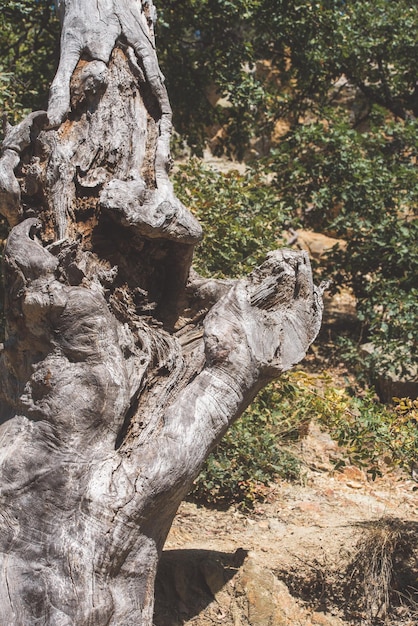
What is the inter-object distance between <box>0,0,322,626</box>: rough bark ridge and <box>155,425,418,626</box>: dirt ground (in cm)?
82

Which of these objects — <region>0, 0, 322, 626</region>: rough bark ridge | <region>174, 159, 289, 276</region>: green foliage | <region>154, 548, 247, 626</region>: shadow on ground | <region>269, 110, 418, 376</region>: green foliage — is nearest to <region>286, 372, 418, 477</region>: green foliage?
<region>154, 548, 247, 626</region>: shadow on ground

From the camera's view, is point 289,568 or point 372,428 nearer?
point 289,568

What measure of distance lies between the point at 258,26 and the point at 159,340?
6.28 meters

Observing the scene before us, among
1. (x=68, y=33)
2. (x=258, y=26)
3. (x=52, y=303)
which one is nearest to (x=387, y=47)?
(x=258, y=26)

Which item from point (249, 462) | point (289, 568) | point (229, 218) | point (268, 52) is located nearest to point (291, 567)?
point (289, 568)

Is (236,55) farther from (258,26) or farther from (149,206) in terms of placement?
(149,206)

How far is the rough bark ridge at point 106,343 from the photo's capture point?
2629 mm

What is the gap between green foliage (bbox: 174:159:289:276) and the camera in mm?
5938

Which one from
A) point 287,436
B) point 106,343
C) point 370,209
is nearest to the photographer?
point 106,343

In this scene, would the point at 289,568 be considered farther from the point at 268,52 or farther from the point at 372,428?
the point at 268,52

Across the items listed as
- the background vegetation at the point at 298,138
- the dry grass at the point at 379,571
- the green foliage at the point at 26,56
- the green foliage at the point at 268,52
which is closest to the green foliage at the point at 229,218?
the background vegetation at the point at 298,138

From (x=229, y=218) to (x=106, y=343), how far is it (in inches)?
137

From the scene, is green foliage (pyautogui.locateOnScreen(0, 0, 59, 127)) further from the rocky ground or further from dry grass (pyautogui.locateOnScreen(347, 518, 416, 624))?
dry grass (pyautogui.locateOnScreen(347, 518, 416, 624))

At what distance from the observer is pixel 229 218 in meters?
6.11
